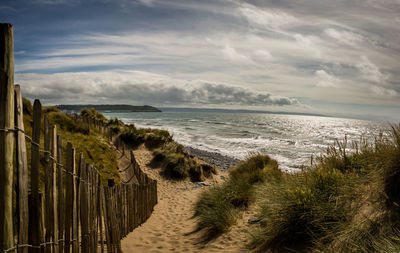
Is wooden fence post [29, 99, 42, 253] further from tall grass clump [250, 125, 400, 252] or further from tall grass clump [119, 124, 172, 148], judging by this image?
tall grass clump [119, 124, 172, 148]

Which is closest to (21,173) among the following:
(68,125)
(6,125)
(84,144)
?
(6,125)

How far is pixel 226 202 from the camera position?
626 cm

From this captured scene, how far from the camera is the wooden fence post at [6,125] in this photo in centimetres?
184

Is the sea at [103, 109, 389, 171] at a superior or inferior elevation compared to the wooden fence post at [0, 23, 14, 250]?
inferior

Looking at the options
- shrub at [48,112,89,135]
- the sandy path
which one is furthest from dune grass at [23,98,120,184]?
the sandy path

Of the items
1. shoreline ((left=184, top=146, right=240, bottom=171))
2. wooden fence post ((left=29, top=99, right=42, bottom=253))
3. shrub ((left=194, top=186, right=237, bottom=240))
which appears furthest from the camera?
shoreline ((left=184, top=146, right=240, bottom=171))

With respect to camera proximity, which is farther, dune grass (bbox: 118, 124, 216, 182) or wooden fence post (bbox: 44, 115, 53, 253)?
dune grass (bbox: 118, 124, 216, 182)

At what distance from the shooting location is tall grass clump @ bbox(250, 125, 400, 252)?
325 centimetres

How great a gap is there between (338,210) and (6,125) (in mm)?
4217

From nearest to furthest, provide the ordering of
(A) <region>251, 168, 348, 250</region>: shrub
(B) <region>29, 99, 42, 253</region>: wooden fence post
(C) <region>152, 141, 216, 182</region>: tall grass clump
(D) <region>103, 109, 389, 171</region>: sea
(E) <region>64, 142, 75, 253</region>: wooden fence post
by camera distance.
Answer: (B) <region>29, 99, 42, 253</region>: wooden fence post → (E) <region>64, 142, 75, 253</region>: wooden fence post → (A) <region>251, 168, 348, 250</region>: shrub → (C) <region>152, 141, 216, 182</region>: tall grass clump → (D) <region>103, 109, 389, 171</region>: sea

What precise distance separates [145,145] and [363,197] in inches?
575

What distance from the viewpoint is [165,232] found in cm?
657

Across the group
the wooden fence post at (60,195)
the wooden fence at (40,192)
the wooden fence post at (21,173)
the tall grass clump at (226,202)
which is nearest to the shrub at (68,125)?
the tall grass clump at (226,202)

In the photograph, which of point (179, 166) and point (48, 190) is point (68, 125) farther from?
point (48, 190)
